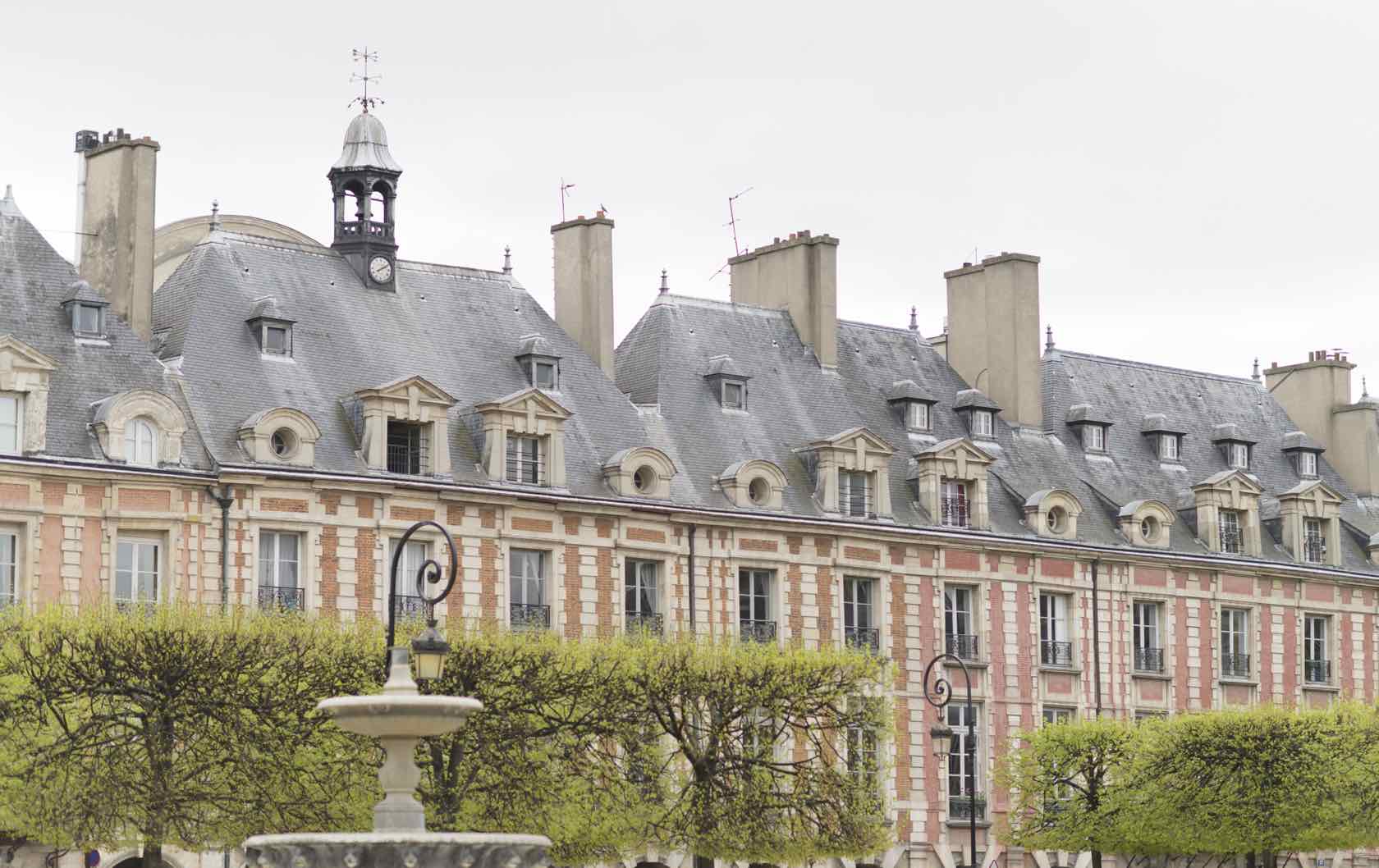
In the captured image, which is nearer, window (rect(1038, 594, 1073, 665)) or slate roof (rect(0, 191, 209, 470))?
slate roof (rect(0, 191, 209, 470))

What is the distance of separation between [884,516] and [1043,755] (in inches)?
182

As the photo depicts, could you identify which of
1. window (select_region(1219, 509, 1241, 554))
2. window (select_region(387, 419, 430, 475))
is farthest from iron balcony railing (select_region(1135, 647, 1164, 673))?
window (select_region(387, 419, 430, 475))

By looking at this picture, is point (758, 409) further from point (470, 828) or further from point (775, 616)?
point (470, 828)

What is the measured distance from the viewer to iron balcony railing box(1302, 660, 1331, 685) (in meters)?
51.9

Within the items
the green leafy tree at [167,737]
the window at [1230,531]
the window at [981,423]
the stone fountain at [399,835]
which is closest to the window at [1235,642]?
the window at [1230,531]

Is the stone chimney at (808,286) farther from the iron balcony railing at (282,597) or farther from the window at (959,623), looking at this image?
the iron balcony railing at (282,597)

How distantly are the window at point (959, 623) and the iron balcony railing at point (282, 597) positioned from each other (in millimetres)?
11906

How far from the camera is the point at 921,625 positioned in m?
46.2

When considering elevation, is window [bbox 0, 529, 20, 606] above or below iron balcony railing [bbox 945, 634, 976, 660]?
above

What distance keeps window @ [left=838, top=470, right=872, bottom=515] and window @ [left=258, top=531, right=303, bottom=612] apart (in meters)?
9.90

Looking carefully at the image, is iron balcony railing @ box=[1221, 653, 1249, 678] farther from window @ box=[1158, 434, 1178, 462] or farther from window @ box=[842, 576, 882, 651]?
window @ box=[842, 576, 882, 651]

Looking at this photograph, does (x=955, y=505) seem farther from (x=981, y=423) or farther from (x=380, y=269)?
(x=380, y=269)

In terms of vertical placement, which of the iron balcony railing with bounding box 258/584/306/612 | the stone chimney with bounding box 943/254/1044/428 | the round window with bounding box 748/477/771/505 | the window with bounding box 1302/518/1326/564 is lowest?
the iron balcony railing with bounding box 258/584/306/612

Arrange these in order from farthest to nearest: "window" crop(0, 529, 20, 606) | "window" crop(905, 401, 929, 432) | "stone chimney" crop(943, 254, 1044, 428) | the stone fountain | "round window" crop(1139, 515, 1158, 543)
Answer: "stone chimney" crop(943, 254, 1044, 428) < "round window" crop(1139, 515, 1158, 543) < "window" crop(905, 401, 929, 432) < "window" crop(0, 529, 20, 606) < the stone fountain
